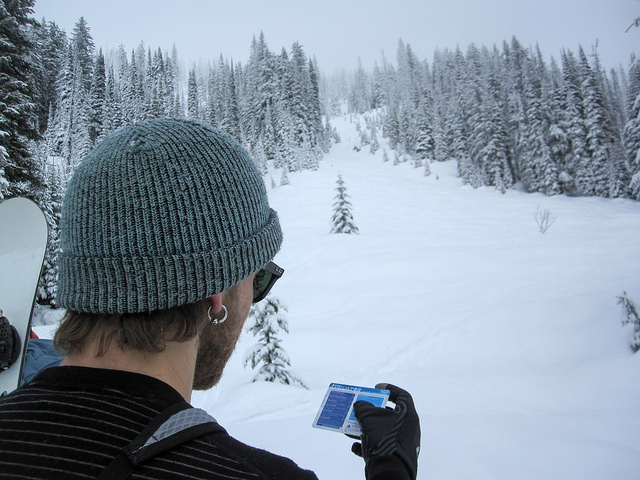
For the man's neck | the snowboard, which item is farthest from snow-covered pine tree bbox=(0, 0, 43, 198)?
the man's neck

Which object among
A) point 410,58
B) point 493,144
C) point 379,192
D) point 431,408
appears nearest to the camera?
point 431,408

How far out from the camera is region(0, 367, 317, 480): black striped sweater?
746 millimetres

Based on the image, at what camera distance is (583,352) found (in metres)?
7.87

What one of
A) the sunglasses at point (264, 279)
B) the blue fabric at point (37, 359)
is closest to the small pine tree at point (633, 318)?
the sunglasses at point (264, 279)

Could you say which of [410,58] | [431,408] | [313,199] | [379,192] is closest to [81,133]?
[313,199]

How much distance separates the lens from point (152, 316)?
113 cm

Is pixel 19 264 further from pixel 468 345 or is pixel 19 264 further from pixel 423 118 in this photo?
pixel 423 118

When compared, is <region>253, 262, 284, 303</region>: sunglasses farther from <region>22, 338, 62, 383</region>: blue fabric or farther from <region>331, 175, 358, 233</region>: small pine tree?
<region>331, 175, 358, 233</region>: small pine tree

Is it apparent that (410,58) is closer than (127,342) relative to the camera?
No

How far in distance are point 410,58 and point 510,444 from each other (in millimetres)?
100637

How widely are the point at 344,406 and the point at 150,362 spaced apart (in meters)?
1.08

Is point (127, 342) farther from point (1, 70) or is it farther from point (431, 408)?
point (1, 70)

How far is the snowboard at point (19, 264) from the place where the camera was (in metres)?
2.76

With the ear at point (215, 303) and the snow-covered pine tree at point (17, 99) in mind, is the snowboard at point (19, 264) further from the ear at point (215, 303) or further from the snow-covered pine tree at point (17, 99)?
the snow-covered pine tree at point (17, 99)
